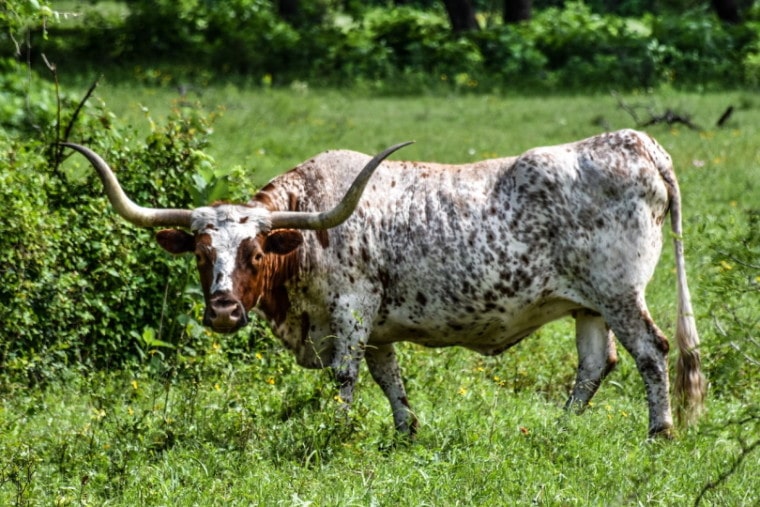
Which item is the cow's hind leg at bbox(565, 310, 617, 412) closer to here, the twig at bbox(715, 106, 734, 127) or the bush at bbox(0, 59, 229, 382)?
the bush at bbox(0, 59, 229, 382)

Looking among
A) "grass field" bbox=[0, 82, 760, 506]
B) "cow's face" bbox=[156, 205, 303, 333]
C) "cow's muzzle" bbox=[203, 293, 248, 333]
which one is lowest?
"grass field" bbox=[0, 82, 760, 506]

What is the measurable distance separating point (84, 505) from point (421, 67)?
63.2 feet

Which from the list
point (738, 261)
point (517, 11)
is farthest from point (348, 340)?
point (517, 11)

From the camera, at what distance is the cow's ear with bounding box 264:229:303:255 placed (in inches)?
291

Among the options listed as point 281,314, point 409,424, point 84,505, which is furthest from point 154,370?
point 84,505

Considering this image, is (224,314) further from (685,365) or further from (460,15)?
(460,15)

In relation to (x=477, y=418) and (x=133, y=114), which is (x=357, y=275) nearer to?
(x=477, y=418)

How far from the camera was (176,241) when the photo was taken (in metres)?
7.51

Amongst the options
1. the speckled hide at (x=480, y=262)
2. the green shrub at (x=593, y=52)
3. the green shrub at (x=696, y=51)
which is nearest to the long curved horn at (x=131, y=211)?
the speckled hide at (x=480, y=262)

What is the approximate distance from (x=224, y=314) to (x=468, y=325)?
58.9 inches

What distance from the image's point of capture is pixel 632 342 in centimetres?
764

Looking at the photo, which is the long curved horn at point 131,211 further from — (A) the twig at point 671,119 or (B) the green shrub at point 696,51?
(B) the green shrub at point 696,51

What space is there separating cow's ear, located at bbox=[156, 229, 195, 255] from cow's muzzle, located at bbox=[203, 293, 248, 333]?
1.76ft

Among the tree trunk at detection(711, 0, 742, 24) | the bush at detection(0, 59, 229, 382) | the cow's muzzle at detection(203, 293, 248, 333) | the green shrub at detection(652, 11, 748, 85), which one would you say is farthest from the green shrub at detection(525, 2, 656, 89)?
the cow's muzzle at detection(203, 293, 248, 333)
